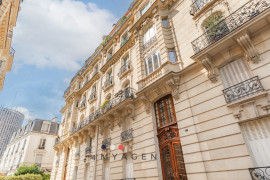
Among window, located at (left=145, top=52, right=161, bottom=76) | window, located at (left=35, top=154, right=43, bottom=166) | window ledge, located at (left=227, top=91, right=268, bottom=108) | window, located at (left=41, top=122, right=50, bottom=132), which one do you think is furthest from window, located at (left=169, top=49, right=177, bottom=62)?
window, located at (left=41, top=122, right=50, bottom=132)

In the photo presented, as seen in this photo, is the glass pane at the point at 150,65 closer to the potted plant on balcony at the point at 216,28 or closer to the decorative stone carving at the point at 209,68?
the decorative stone carving at the point at 209,68

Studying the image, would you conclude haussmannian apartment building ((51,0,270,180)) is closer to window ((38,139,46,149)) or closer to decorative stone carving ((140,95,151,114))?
decorative stone carving ((140,95,151,114))

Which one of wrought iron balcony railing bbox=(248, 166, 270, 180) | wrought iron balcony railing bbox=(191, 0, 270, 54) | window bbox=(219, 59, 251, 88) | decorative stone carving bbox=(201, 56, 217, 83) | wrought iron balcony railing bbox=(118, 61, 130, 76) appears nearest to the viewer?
wrought iron balcony railing bbox=(248, 166, 270, 180)

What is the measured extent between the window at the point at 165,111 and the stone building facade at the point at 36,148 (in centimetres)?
3150

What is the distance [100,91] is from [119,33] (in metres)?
6.69

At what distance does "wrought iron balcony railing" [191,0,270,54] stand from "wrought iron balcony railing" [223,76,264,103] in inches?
89.8

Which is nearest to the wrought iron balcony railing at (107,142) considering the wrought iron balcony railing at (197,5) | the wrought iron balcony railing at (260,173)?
the wrought iron balcony railing at (260,173)

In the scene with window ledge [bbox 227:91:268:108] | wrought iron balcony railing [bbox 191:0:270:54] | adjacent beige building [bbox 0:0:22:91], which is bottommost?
window ledge [bbox 227:91:268:108]

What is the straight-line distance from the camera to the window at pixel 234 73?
6.73 m

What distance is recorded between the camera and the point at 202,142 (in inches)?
276

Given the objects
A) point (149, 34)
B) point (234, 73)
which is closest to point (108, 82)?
point (149, 34)

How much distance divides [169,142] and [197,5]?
850 cm

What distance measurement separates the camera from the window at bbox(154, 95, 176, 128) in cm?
921

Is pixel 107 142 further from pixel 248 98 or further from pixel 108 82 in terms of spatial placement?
pixel 248 98
